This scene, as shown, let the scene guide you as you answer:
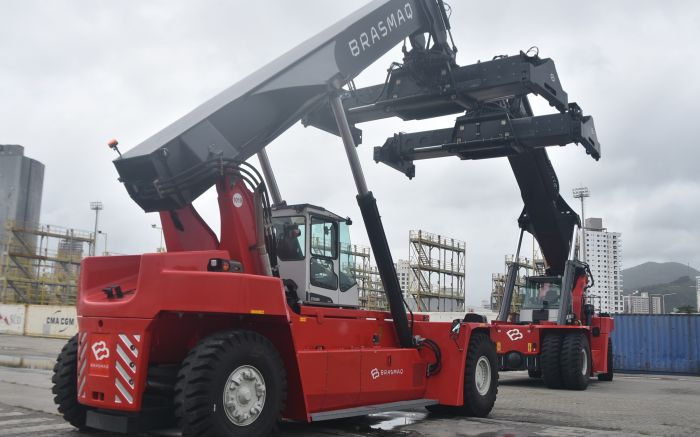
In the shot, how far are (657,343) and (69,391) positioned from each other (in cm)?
2105

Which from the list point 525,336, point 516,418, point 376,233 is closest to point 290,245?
point 376,233

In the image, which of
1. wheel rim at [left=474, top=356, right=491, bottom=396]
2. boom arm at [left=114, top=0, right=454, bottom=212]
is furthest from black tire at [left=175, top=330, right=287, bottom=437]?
wheel rim at [left=474, top=356, right=491, bottom=396]

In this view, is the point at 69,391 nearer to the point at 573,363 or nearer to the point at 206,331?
the point at 206,331

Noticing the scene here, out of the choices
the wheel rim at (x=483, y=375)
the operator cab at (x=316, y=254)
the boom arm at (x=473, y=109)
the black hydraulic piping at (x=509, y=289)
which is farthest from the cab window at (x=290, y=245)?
the black hydraulic piping at (x=509, y=289)

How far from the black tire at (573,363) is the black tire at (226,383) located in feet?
33.0

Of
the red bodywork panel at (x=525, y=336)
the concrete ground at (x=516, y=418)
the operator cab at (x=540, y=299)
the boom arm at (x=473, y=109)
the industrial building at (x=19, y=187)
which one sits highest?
the industrial building at (x=19, y=187)

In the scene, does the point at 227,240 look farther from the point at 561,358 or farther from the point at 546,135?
Answer: the point at 561,358

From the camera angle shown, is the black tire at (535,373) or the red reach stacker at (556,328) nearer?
the red reach stacker at (556,328)

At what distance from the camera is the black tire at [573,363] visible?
15242 mm

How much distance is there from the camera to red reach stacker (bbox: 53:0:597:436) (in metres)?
6.41

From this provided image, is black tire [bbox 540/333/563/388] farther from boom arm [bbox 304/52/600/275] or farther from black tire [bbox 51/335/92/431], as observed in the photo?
black tire [bbox 51/335/92/431]

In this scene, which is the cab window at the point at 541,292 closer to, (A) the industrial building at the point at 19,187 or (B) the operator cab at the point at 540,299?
(B) the operator cab at the point at 540,299

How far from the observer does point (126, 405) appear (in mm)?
6336

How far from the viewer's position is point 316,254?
334 inches
